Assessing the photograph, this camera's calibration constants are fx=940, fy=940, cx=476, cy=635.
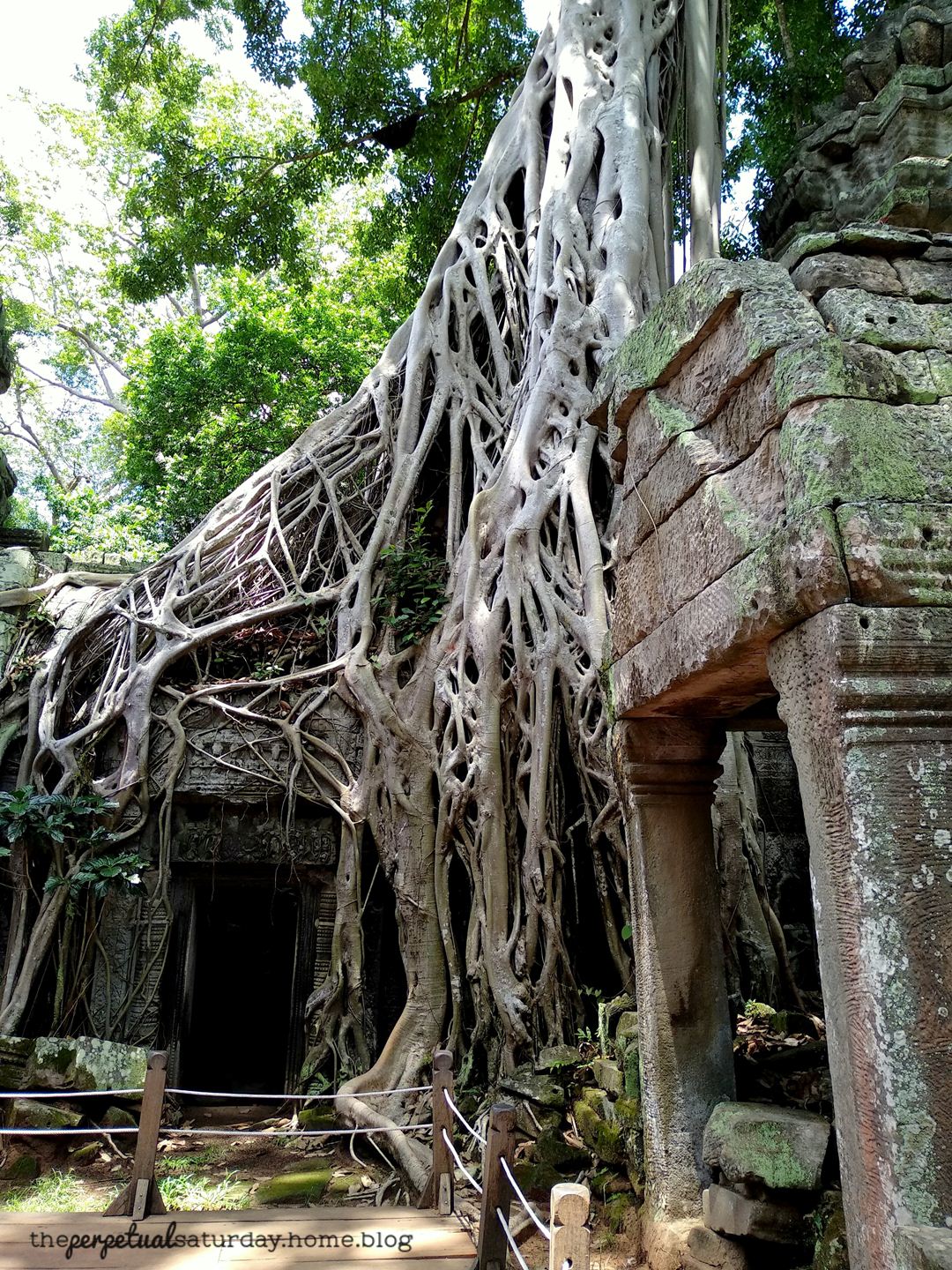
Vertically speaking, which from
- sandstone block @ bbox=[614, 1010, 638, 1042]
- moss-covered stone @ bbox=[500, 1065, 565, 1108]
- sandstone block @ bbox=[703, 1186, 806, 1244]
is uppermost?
sandstone block @ bbox=[614, 1010, 638, 1042]

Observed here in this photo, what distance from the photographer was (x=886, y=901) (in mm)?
1766

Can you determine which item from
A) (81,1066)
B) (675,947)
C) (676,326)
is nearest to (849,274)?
(676,326)

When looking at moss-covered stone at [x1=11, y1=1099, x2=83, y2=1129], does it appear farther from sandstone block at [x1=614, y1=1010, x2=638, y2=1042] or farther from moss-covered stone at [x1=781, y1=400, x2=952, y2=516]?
moss-covered stone at [x1=781, y1=400, x2=952, y2=516]

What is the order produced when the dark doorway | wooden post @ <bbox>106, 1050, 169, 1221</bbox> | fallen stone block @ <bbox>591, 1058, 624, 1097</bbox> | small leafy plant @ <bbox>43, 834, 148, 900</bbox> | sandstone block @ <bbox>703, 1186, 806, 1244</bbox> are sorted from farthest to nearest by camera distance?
the dark doorway < small leafy plant @ <bbox>43, 834, 148, 900</bbox> < fallen stone block @ <bbox>591, 1058, 624, 1097</bbox> < wooden post @ <bbox>106, 1050, 169, 1221</bbox> < sandstone block @ <bbox>703, 1186, 806, 1244</bbox>

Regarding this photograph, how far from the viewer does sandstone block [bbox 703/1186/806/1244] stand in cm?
229

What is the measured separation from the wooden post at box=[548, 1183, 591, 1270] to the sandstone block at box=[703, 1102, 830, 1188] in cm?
75

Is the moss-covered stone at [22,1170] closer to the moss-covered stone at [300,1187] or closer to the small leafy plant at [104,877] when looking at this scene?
the moss-covered stone at [300,1187]

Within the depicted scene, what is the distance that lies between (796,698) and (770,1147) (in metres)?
1.18

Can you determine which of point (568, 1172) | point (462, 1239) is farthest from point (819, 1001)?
point (462, 1239)

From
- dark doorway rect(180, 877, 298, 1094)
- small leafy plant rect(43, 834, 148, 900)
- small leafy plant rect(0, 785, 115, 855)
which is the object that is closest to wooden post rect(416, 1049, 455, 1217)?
small leafy plant rect(43, 834, 148, 900)

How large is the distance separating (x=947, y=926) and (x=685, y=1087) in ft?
4.10

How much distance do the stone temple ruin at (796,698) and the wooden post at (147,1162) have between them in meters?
1.51

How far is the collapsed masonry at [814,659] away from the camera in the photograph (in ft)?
5.72

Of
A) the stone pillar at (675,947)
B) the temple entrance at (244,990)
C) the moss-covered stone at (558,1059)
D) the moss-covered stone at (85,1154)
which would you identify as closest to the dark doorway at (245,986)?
the temple entrance at (244,990)
